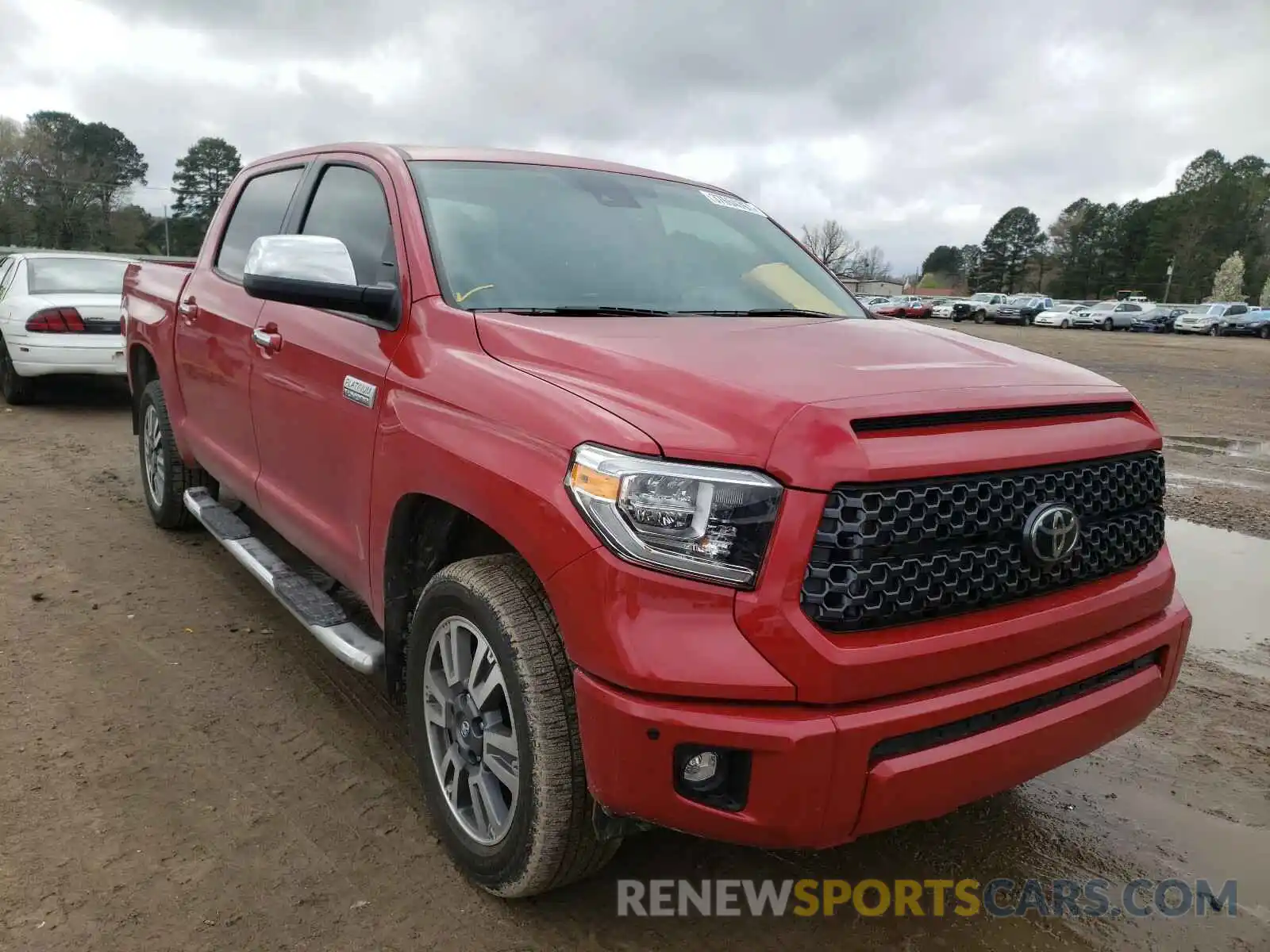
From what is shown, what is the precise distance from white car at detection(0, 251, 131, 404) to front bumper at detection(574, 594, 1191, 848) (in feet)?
28.1

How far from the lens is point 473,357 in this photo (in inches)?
98.3

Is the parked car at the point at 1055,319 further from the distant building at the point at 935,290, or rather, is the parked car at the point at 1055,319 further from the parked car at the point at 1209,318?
→ the distant building at the point at 935,290

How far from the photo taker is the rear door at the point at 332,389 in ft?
9.47

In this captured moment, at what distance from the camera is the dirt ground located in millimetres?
2377

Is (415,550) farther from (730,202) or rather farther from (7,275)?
(7,275)

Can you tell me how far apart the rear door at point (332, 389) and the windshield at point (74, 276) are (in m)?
7.14

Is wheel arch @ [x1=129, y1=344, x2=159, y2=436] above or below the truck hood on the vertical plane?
below

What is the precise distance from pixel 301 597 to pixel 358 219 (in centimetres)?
136

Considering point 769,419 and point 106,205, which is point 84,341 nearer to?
point 769,419

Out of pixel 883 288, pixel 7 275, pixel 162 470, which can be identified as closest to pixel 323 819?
pixel 162 470

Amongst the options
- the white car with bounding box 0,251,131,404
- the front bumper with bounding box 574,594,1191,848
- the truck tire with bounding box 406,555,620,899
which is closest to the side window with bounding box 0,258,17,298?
the white car with bounding box 0,251,131,404

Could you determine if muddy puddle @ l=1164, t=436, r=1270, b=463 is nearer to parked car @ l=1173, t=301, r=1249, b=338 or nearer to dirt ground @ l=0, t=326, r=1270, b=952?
dirt ground @ l=0, t=326, r=1270, b=952

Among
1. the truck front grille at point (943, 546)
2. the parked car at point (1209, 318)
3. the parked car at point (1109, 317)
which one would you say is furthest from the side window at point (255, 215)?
the parked car at point (1109, 317)

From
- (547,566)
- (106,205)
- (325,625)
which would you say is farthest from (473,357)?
(106,205)
